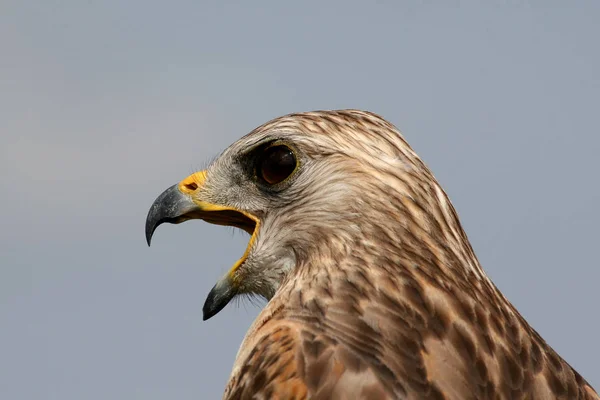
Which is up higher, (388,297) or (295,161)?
(295,161)

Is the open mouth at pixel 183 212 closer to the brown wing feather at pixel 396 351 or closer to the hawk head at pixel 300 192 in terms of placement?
the hawk head at pixel 300 192

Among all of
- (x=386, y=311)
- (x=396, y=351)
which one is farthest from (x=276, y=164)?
(x=396, y=351)

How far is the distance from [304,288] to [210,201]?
1199 mm

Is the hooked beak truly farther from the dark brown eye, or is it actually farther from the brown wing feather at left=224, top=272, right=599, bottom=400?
the brown wing feather at left=224, top=272, right=599, bottom=400

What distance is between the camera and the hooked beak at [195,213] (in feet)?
21.9

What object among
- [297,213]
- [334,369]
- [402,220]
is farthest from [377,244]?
[334,369]

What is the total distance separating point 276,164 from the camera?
6.60 m

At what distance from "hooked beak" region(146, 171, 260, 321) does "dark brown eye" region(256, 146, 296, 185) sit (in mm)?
257

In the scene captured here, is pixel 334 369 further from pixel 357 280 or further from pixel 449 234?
pixel 449 234

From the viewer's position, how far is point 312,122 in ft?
21.2

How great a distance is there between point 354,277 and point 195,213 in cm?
151

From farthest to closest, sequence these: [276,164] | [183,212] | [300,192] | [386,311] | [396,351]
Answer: [183,212], [276,164], [300,192], [386,311], [396,351]

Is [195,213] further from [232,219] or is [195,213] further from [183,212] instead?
[232,219]

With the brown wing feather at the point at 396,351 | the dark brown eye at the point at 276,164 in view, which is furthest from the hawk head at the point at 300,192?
the brown wing feather at the point at 396,351
